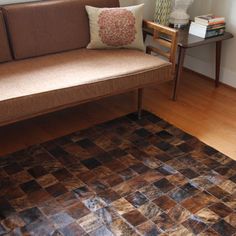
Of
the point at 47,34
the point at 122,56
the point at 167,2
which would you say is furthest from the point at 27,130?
the point at 167,2

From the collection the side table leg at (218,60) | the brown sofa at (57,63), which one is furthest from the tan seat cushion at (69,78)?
the side table leg at (218,60)

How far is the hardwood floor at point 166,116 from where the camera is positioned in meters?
2.47

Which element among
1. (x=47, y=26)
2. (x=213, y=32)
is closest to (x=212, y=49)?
Result: (x=213, y=32)

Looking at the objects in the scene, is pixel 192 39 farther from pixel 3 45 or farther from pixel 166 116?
pixel 3 45

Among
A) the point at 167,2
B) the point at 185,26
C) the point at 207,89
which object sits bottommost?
the point at 207,89

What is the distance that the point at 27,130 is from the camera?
2.54 m

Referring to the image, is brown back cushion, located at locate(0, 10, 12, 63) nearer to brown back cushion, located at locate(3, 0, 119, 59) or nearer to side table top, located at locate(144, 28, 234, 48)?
brown back cushion, located at locate(3, 0, 119, 59)

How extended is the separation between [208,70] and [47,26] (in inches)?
62.7

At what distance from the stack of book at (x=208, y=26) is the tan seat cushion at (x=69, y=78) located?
2.03ft

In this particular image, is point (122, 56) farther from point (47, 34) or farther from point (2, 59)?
point (2, 59)

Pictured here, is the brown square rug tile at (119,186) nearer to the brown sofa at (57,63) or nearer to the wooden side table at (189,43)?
the brown sofa at (57,63)

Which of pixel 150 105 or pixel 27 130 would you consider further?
pixel 150 105

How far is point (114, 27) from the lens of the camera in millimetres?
2617

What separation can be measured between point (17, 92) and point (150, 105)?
1216 millimetres
